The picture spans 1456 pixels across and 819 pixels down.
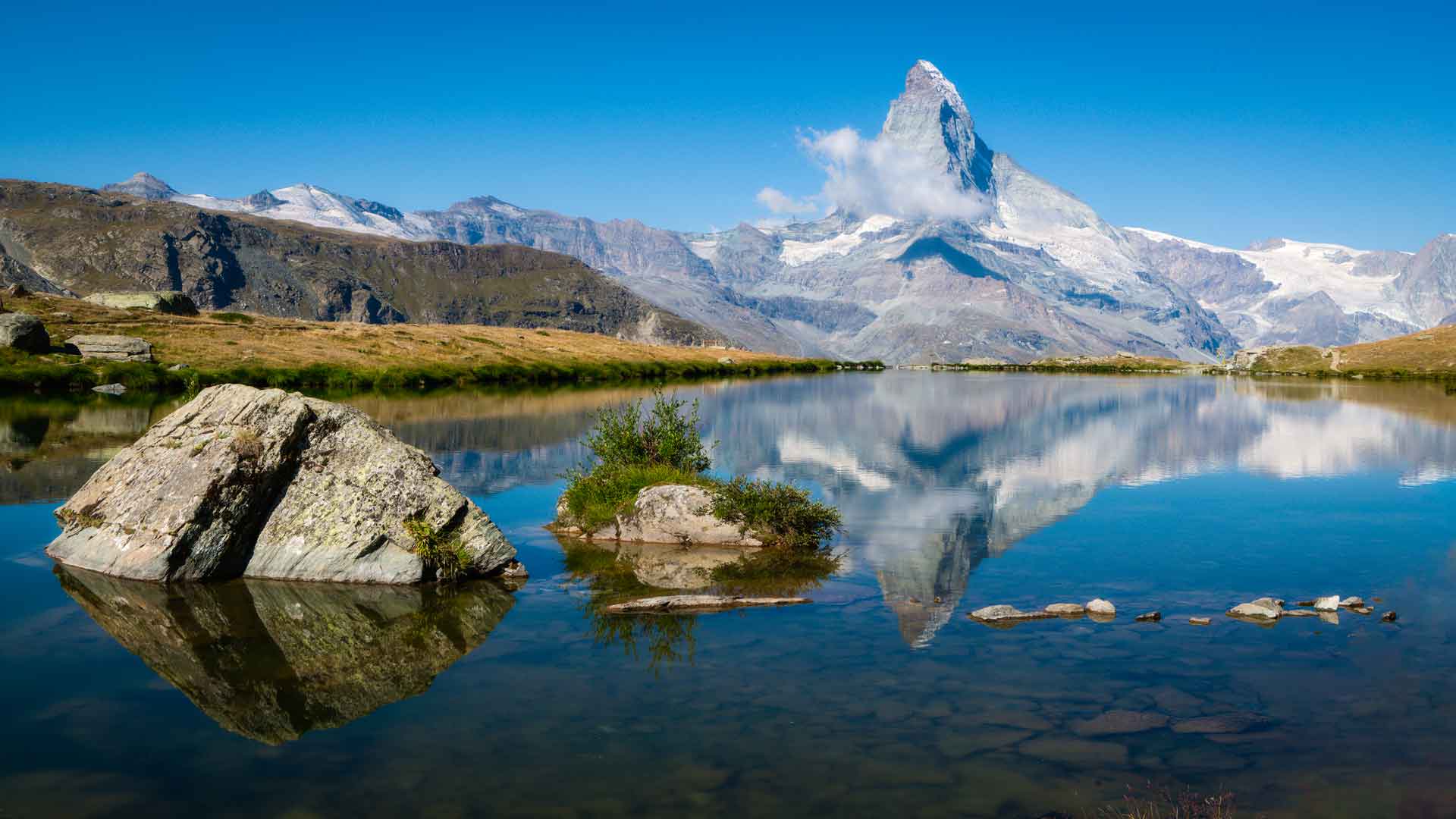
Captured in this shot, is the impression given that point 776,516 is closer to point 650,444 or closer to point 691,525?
point 691,525

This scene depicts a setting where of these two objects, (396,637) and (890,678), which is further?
(396,637)

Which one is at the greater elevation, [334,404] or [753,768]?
[334,404]

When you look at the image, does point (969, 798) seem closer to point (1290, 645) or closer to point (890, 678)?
point (890, 678)

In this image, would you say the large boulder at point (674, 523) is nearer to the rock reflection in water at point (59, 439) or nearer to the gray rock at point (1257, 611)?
the gray rock at point (1257, 611)

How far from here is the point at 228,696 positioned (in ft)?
46.1

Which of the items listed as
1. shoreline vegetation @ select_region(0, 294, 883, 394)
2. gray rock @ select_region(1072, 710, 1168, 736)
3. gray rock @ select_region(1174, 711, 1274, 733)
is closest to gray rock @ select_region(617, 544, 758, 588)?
gray rock @ select_region(1072, 710, 1168, 736)

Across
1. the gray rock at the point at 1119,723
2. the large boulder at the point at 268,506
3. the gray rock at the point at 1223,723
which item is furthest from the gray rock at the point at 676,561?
the gray rock at the point at 1223,723

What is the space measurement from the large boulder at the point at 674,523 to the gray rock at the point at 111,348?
276 ft

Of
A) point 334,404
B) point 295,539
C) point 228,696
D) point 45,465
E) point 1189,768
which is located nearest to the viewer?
point 1189,768

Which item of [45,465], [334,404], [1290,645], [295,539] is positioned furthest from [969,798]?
[45,465]

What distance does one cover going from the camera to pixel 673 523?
1021 inches

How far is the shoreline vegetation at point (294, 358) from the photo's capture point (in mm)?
83375

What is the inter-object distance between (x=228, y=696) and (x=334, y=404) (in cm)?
980

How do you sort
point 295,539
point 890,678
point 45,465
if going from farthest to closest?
point 45,465 < point 295,539 < point 890,678
